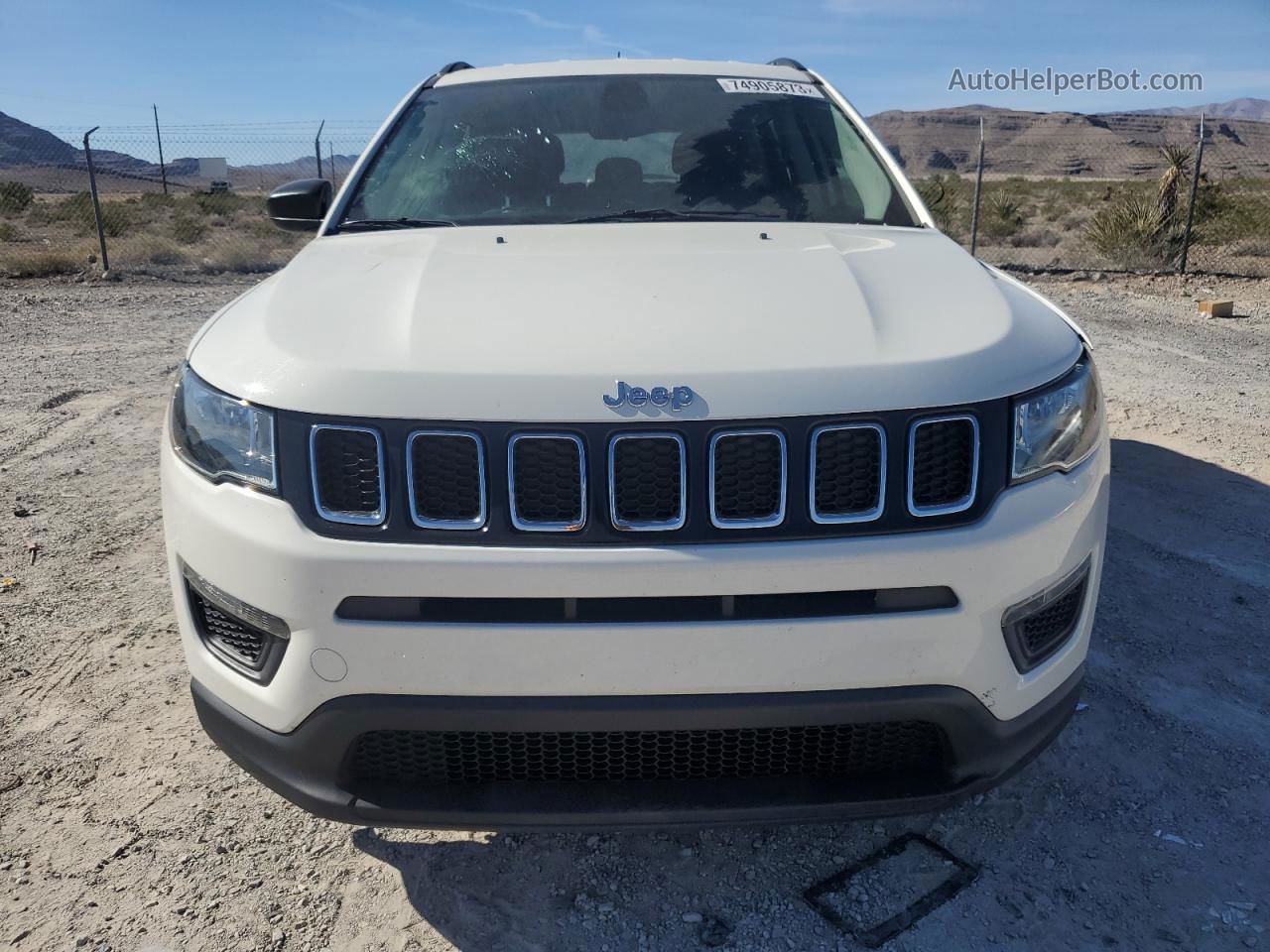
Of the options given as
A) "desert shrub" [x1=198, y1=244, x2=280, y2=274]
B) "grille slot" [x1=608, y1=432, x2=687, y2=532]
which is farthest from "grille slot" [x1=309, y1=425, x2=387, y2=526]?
"desert shrub" [x1=198, y1=244, x2=280, y2=274]

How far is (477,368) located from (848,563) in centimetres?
74

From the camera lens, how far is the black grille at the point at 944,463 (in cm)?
183

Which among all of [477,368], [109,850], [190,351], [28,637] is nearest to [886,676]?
[477,368]

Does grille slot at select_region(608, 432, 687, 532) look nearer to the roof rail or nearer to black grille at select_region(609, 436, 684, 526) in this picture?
black grille at select_region(609, 436, 684, 526)

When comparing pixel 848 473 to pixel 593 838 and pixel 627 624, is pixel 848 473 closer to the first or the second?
pixel 627 624

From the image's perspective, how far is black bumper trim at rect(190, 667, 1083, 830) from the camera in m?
1.79

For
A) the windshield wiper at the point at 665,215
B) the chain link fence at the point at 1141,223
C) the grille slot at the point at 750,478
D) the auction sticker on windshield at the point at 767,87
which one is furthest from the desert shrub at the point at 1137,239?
the grille slot at the point at 750,478

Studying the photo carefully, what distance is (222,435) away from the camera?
1.94m

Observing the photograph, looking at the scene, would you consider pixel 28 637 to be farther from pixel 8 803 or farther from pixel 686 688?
pixel 686 688

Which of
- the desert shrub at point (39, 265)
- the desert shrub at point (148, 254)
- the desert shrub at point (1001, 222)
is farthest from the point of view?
the desert shrub at point (1001, 222)

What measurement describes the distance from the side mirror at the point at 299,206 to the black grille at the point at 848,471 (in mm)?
2260

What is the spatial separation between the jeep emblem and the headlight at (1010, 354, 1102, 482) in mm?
637

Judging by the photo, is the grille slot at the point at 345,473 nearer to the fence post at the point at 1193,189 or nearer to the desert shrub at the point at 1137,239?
the fence post at the point at 1193,189

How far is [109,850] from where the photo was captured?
2.36m
